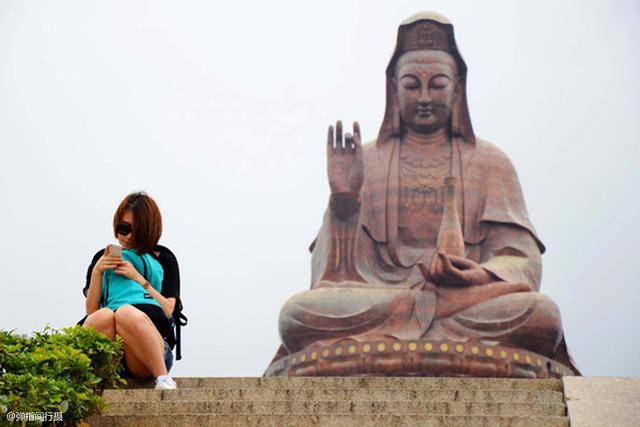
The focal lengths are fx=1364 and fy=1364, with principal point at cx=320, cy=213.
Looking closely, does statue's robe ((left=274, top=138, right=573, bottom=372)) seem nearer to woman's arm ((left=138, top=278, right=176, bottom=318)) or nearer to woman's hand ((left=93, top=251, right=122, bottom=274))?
woman's arm ((left=138, top=278, right=176, bottom=318))

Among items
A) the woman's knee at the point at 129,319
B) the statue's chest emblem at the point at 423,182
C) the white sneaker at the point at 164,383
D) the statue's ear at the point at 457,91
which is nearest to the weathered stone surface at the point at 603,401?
the white sneaker at the point at 164,383

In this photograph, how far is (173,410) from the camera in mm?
5641

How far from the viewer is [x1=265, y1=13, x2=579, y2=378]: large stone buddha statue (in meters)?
15.1

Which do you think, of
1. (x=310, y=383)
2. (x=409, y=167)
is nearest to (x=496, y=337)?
(x=409, y=167)

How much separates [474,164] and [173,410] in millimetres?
11647

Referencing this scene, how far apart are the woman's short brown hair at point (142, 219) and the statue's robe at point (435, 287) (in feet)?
30.8

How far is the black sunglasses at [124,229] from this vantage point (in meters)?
6.05

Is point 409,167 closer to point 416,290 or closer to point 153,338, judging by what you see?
point 416,290

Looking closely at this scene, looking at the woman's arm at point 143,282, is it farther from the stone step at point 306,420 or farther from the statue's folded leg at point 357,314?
the statue's folded leg at point 357,314

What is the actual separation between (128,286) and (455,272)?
30.9ft

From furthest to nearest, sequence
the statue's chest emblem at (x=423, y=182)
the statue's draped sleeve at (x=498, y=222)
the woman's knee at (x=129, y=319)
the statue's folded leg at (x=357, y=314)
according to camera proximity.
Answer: the statue's chest emblem at (x=423, y=182) → the statue's draped sleeve at (x=498, y=222) → the statue's folded leg at (x=357, y=314) → the woman's knee at (x=129, y=319)

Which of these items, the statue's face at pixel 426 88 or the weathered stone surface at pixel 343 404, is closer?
the weathered stone surface at pixel 343 404

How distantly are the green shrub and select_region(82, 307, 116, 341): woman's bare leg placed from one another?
13 cm

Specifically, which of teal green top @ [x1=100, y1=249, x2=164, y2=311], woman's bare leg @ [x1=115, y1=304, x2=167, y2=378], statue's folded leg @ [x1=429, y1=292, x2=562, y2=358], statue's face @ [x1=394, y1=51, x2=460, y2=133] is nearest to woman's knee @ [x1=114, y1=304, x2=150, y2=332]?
woman's bare leg @ [x1=115, y1=304, x2=167, y2=378]
